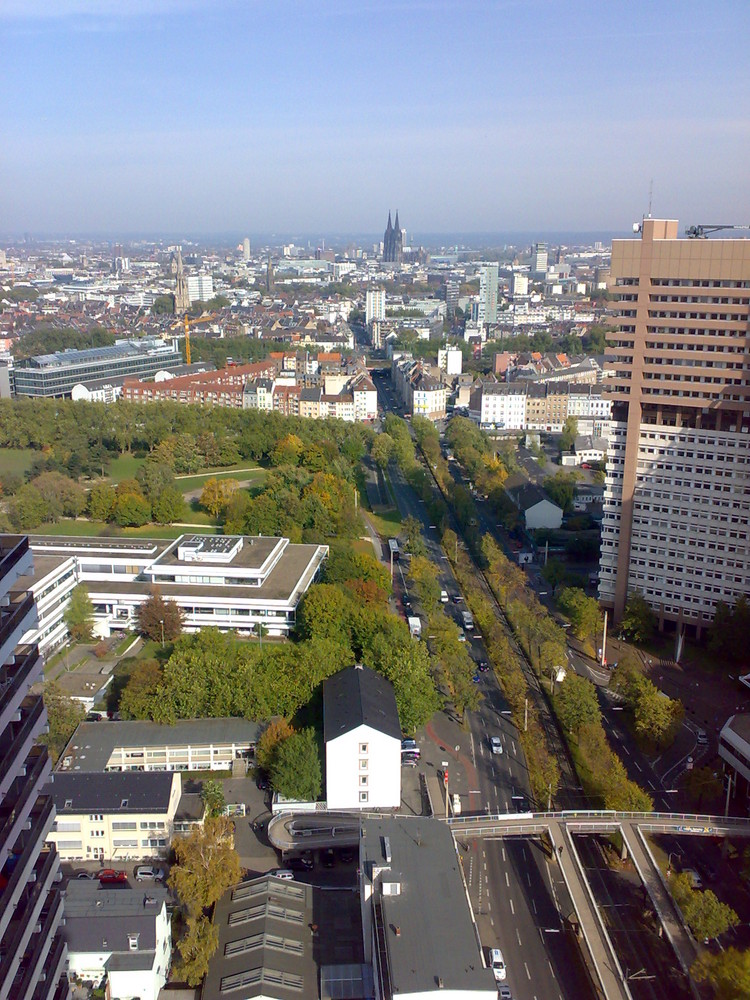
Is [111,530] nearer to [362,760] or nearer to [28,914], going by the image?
[362,760]

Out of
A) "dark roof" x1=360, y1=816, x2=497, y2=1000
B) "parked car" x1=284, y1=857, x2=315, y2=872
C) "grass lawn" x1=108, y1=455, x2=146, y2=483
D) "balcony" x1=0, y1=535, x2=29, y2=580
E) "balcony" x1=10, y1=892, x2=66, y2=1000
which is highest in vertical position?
"balcony" x1=0, y1=535, x2=29, y2=580

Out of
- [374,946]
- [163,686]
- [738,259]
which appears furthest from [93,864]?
[738,259]

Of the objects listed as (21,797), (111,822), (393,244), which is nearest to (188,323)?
(111,822)

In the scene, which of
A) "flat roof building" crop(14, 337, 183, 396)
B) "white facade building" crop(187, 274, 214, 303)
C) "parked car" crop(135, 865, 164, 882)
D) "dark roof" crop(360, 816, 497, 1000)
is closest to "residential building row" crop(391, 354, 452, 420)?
"flat roof building" crop(14, 337, 183, 396)

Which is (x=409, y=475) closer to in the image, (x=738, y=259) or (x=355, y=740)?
(x=738, y=259)

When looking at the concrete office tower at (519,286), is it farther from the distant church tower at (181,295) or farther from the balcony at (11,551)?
the balcony at (11,551)

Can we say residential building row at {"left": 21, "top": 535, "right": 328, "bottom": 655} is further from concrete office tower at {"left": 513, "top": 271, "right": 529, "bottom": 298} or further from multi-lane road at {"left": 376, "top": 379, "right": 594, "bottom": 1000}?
concrete office tower at {"left": 513, "top": 271, "right": 529, "bottom": 298}
